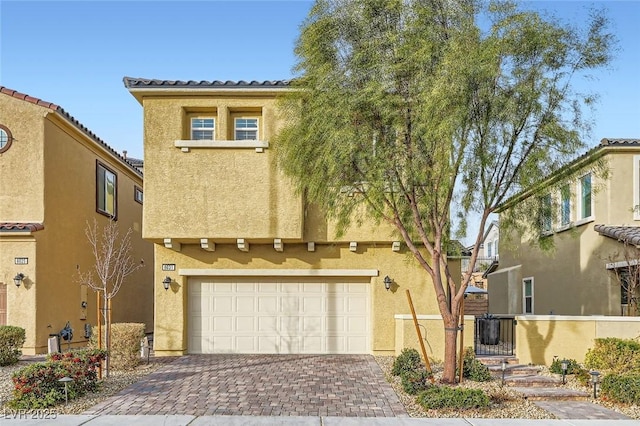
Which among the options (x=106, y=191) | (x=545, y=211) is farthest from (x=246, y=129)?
(x=106, y=191)

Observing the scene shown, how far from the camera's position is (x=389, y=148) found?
991cm

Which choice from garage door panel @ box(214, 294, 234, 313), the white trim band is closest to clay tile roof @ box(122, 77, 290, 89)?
the white trim band

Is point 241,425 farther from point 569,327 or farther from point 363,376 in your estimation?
point 569,327

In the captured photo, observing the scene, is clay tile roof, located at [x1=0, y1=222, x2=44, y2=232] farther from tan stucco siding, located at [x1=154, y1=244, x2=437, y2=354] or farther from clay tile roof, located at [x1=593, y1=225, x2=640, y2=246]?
clay tile roof, located at [x1=593, y1=225, x2=640, y2=246]

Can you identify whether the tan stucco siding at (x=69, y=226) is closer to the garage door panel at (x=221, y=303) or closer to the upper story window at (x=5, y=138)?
the upper story window at (x=5, y=138)

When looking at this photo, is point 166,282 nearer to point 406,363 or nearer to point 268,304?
point 268,304

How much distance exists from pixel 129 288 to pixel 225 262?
787 centimetres

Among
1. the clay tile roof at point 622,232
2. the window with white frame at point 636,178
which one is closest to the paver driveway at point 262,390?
the clay tile roof at point 622,232

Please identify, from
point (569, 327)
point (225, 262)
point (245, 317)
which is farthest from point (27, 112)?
point (569, 327)

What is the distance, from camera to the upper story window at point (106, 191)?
1858 cm

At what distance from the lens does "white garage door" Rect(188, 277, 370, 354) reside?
47.1 feet

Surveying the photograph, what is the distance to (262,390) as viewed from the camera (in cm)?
1009

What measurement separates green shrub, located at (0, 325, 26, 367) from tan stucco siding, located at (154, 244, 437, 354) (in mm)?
3279

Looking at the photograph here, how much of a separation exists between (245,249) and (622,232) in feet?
34.3
